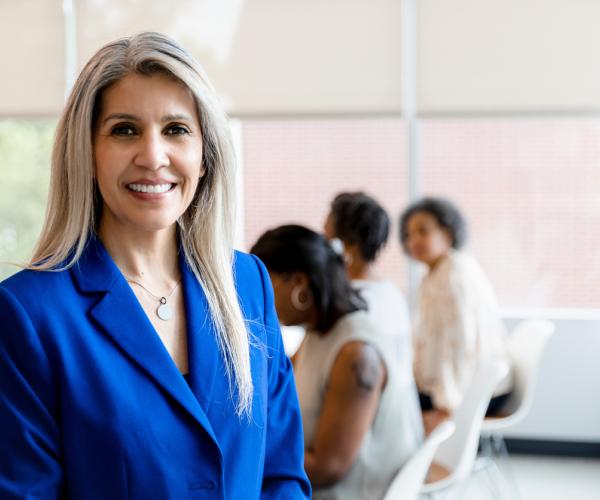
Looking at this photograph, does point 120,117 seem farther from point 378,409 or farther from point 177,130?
point 378,409

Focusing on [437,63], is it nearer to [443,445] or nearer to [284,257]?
[443,445]

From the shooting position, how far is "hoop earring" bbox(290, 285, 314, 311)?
2.47 meters

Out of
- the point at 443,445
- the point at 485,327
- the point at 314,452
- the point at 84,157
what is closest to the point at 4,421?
the point at 84,157

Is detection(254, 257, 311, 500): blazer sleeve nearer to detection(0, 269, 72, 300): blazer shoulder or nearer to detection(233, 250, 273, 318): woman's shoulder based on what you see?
detection(233, 250, 273, 318): woman's shoulder

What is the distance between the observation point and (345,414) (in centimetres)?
234

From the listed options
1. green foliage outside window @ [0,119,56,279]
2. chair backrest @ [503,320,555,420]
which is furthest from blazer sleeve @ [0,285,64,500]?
green foliage outside window @ [0,119,56,279]

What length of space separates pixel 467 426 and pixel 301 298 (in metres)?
0.94

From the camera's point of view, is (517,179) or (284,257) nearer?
(284,257)

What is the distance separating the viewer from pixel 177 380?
4.44ft

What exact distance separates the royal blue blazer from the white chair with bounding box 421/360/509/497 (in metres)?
1.70

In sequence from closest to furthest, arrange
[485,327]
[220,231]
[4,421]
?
[4,421], [220,231], [485,327]

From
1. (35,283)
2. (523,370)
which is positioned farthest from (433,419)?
(35,283)

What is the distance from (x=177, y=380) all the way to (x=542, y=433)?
14.2 feet

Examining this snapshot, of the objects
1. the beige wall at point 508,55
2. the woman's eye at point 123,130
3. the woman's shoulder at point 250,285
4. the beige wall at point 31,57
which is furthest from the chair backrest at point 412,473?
the beige wall at point 31,57
